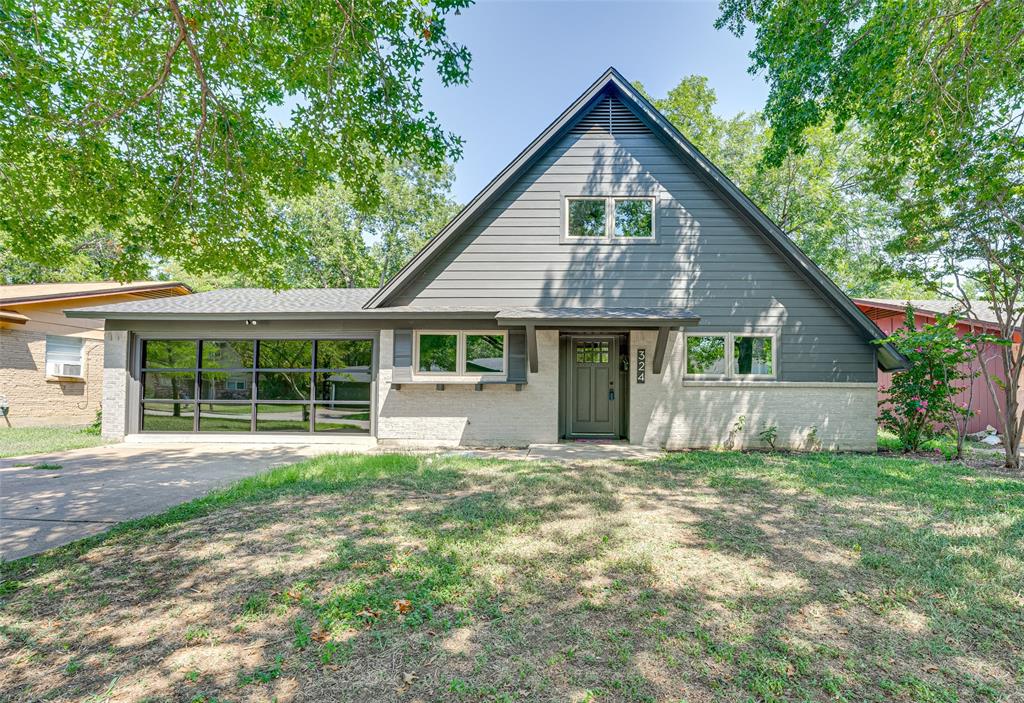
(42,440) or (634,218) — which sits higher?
(634,218)

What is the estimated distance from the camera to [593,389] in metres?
10.0

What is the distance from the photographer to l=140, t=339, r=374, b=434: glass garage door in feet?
33.3

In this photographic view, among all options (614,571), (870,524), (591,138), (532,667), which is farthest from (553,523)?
(591,138)

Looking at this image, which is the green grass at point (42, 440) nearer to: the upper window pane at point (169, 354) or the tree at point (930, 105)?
the upper window pane at point (169, 354)

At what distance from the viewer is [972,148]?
7.56m

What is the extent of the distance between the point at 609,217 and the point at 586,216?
1.58 feet

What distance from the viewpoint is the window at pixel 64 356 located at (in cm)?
1296

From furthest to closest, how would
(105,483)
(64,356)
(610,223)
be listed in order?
(64,356) < (610,223) < (105,483)

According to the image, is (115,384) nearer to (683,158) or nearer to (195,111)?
(195,111)

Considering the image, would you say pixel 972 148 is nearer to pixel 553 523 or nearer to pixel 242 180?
pixel 553 523

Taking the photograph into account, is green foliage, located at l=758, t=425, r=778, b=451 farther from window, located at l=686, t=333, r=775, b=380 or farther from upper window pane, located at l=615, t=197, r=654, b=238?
upper window pane, located at l=615, t=197, r=654, b=238

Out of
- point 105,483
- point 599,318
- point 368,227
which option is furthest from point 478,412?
point 368,227

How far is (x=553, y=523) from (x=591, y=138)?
8232 millimetres

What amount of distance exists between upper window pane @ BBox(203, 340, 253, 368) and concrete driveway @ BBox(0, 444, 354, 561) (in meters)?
1.85
